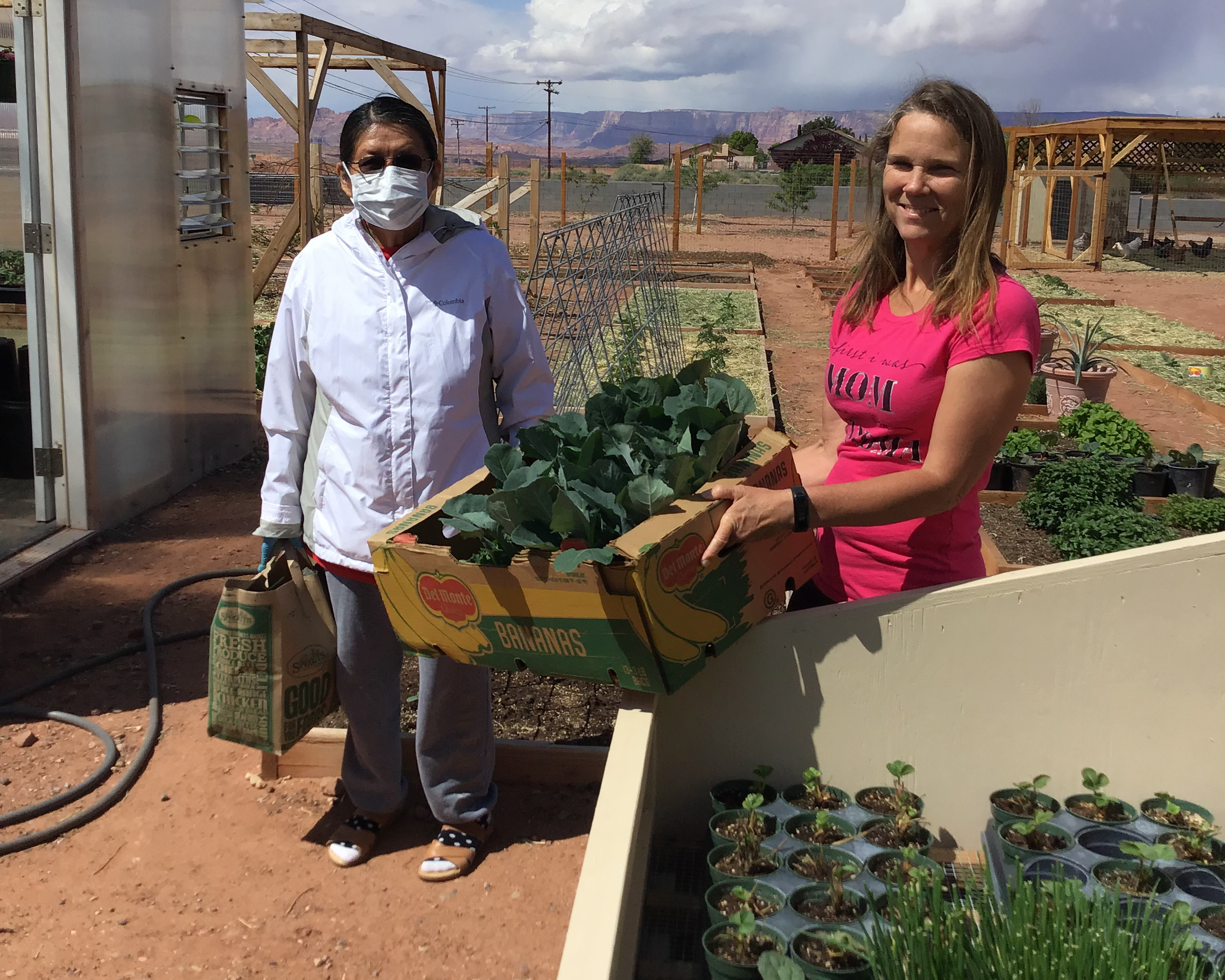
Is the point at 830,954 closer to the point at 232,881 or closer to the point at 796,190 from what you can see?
the point at 232,881

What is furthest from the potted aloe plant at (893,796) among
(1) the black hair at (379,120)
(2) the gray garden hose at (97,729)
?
(2) the gray garden hose at (97,729)

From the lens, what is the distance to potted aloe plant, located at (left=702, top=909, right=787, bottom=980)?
6.04 feet

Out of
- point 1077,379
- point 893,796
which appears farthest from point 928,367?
point 1077,379

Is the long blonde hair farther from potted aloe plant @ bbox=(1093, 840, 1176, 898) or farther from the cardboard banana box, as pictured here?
potted aloe plant @ bbox=(1093, 840, 1176, 898)

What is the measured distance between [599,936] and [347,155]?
1.96 metres

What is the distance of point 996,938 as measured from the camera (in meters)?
1.63

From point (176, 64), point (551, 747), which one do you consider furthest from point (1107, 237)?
point (551, 747)

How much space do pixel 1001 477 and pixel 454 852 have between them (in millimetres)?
4729

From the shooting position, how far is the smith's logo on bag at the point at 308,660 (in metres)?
2.89

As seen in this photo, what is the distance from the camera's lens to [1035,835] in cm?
211

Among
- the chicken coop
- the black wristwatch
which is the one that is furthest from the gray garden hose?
the chicken coop

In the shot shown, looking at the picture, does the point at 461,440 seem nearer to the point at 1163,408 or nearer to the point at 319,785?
the point at 319,785

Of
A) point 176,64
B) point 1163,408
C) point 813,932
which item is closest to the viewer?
point 813,932

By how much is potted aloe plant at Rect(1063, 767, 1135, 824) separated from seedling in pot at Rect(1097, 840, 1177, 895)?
0.10 metres
